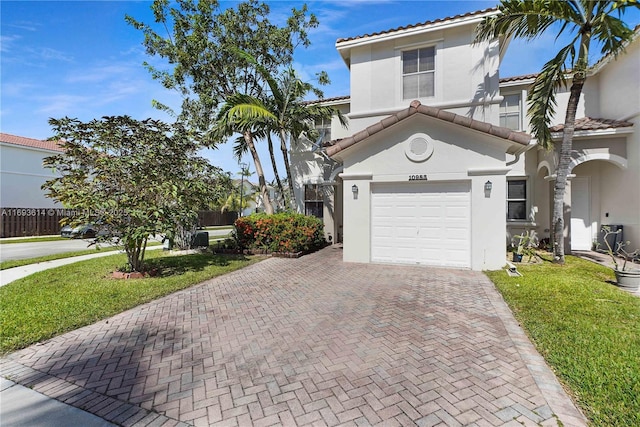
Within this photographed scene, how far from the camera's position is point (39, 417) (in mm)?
3080

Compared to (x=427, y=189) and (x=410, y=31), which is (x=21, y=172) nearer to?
(x=410, y=31)

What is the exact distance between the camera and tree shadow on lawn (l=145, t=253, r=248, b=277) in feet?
31.7

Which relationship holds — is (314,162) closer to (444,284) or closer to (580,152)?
(444,284)

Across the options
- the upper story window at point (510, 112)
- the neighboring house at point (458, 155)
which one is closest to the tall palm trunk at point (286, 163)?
the neighboring house at point (458, 155)

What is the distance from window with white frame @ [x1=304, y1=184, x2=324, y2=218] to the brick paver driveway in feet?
31.8

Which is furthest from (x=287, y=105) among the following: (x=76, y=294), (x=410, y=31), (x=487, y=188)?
(x=76, y=294)

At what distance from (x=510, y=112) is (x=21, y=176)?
122ft

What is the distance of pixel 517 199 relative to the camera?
1388 centimetres

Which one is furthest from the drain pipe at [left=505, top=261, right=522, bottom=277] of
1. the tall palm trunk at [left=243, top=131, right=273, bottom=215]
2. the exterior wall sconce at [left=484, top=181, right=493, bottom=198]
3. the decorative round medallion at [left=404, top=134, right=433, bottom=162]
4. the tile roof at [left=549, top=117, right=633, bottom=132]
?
the tall palm trunk at [left=243, top=131, right=273, bottom=215]

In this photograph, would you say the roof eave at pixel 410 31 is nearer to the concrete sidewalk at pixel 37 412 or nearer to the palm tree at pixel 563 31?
the palm tree at pixel 563 31

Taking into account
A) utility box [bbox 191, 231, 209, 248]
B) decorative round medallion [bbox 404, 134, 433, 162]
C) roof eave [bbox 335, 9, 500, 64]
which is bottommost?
utility box [bbox 191, 231, 209, 248]

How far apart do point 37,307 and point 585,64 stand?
49.6 ft

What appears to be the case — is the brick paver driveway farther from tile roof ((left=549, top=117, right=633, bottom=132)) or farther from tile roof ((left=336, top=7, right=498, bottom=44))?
tile roof ((left=336, top=7, right=498, bottom=44))

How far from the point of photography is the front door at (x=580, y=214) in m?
13.1
